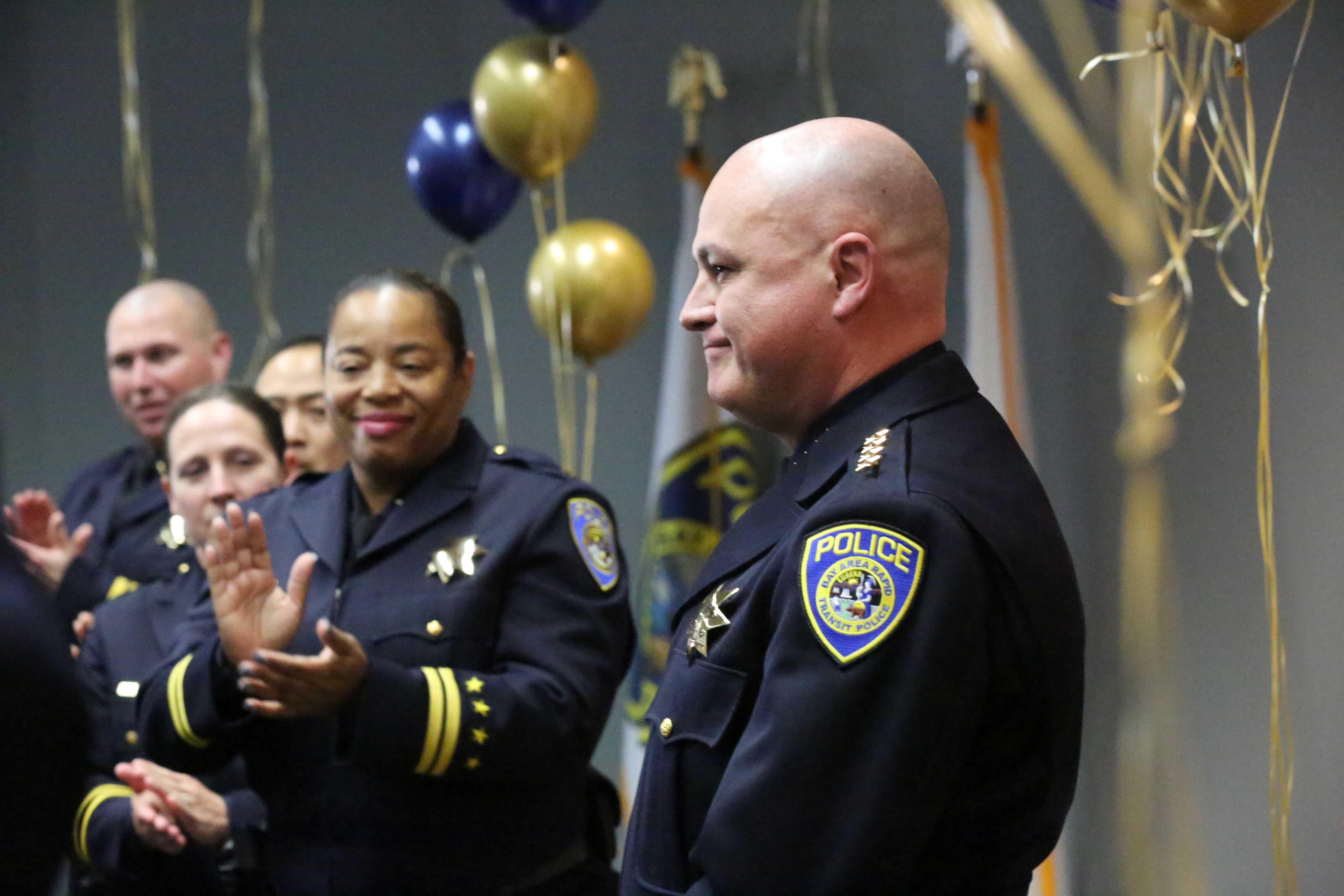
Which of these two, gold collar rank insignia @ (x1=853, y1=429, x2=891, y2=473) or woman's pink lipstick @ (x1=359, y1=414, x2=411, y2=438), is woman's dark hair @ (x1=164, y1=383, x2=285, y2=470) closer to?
woman's pink lipstick @ (x1=359, y1=414, x2=411, y2=438)

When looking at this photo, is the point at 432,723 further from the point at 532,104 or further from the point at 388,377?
the point at 532,104

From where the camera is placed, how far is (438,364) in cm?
203

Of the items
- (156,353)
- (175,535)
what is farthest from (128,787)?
(156,353)

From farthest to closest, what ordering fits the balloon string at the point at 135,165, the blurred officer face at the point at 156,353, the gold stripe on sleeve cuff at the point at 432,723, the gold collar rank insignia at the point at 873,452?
the balloon string at the point at 135,165 < the blurred officer face at the point at 156,353 < the gold stripe on sleeve cuff at the point at 432,723 < the gold collar rank insignia at the point at 873,452

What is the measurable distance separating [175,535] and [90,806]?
524mm

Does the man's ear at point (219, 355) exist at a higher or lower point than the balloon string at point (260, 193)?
lower

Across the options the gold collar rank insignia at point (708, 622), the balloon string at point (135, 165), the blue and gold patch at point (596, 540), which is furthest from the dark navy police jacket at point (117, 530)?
the gold collar rank insignia at point (708, 622)

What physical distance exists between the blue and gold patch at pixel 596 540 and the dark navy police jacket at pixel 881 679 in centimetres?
72

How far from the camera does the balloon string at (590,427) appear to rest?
3264 mm

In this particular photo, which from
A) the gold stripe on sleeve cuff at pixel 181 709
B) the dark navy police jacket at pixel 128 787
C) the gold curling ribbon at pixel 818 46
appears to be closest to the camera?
the gold stripe on sleeve cuff at pixel 181 709

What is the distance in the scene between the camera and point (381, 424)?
2002 mm

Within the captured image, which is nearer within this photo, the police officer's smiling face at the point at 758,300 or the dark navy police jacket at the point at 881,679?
the dark navy police jacket at the point at 881,679

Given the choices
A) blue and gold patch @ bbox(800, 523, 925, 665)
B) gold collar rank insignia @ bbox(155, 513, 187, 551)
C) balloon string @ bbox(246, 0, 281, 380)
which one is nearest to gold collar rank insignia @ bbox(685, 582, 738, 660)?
blue and gold patch @ bbox(800, 523, 925, 665)

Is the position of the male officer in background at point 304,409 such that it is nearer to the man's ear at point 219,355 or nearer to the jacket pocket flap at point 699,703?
the man's ear at point 219,355
